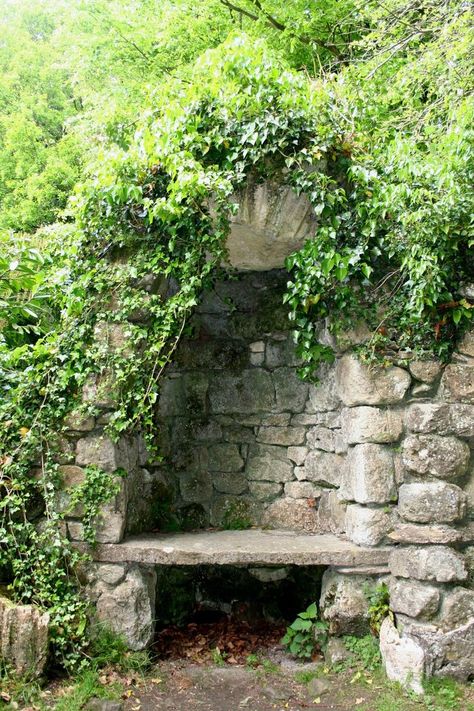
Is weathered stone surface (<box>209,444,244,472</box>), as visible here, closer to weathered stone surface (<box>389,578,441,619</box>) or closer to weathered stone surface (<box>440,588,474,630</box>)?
weathered stone surface (<box>389,578,441,619</box>)

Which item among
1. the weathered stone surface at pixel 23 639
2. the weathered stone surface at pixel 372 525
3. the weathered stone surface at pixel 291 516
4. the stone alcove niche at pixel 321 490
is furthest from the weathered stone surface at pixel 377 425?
the weathered stone surface at pixel 23 639

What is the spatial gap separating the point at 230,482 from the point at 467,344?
2.15 m

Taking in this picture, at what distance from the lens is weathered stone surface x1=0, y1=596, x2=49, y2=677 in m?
3.12

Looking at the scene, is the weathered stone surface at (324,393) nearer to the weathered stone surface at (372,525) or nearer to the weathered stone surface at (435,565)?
the weathered stone surface at (372,525)

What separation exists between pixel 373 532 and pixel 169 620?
176cm

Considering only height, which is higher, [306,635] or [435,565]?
[435,565]

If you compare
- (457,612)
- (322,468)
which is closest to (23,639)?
(322,468)

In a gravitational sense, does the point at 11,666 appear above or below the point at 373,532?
below

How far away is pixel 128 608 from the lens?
139 inches

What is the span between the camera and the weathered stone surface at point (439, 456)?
3.36 meters

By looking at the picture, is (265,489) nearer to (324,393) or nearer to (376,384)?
(324,393)

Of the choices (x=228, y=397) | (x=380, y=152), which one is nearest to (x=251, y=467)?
(x=228, y=397)

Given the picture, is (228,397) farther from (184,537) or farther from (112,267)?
(112,267)

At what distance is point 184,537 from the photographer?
4.06 metres
